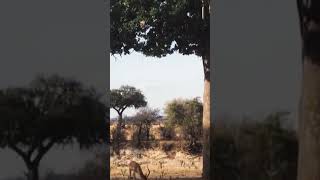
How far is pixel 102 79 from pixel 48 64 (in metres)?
0.82

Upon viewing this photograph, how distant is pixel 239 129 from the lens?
443 inches

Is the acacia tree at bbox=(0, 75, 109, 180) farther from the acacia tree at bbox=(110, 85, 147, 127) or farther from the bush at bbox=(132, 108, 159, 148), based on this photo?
the bush at bbox=(132, 108, 159, 148)

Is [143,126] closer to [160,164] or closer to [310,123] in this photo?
[160,164]

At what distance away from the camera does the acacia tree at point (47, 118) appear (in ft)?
35.1

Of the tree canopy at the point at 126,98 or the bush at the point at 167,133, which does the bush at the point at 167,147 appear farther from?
the tree canopy at the point at 126,98

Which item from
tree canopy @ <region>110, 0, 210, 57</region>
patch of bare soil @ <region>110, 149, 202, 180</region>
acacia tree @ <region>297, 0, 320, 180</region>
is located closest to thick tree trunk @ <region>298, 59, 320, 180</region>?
acacia tree @ <region>297, 0, 320, 180</region>

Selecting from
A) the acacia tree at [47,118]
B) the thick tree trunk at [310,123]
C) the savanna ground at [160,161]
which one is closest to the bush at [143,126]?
the savanna ground at [160,161]

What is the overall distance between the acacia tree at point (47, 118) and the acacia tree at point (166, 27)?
16.6ft

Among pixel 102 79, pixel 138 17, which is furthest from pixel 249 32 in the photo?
pixel 138 17

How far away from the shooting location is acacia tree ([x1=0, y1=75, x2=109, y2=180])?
421 inches

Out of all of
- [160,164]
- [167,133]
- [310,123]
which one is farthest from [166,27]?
[310,123]

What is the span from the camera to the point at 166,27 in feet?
52.3

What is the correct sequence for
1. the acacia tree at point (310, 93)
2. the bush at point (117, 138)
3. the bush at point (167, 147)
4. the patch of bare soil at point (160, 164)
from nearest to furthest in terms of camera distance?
the acacia tree at point (310, 93) → the patch of bare soil at point (160, 164) → the bush at point (117, 138) → the bush at point (167, 147)

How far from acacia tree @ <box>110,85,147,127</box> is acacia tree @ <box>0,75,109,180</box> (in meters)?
7.31
